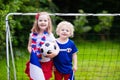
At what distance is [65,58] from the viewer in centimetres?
667

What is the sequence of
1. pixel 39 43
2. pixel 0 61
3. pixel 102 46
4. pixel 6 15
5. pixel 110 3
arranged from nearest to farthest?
pixel 39 43, pixel 6 15, pixel 0 61, pixel 102 46, pixel 110 3

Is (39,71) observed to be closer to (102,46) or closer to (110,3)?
(102,46)

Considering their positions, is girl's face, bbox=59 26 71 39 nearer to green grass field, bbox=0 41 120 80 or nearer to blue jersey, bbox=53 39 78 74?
blue jersey, bbox=53 39 78 74

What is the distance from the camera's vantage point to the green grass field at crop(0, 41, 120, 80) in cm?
829

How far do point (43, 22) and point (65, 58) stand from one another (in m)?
0.56

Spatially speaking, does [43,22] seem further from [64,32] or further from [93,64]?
[93,64]

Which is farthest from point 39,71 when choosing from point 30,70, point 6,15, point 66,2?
point 66,2

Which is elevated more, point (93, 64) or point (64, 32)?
point (64, 32)

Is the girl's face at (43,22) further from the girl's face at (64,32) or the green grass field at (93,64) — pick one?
the green grass field at (93,64)

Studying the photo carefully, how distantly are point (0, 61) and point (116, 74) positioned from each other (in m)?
1.98

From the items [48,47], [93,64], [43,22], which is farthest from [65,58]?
[93,64]

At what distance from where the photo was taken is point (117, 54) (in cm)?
991

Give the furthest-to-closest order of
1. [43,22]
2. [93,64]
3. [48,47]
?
[93,64]
[43,22]
[48,47]

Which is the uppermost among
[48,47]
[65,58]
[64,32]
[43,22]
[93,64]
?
[43,22]
